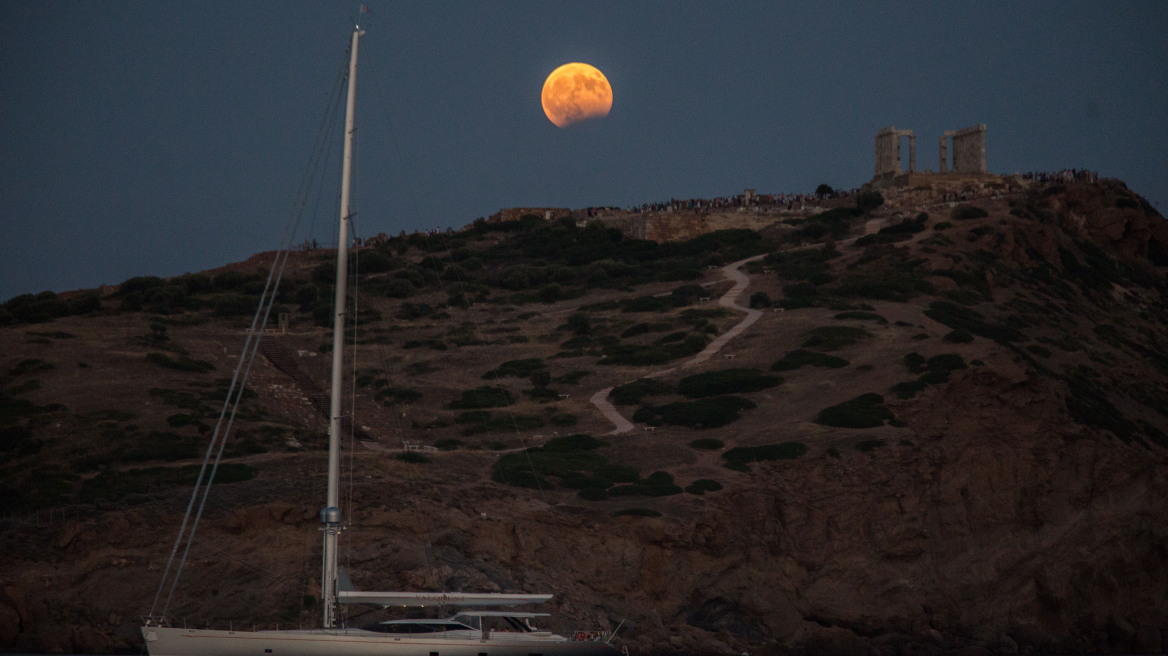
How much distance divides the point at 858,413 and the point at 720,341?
16215 mm

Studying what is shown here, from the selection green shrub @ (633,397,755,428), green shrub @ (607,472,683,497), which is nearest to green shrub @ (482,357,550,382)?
green shrub @ (633,397,755,428)

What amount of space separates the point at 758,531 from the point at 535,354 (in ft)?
89.9

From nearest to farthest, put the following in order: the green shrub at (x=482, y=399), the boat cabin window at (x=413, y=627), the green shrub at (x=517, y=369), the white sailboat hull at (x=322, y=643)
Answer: the white sailboat hull at (x=322, y=643) < the boat cabin window at (x=413, y=627) < the green shrub at (x=482, y=399) < the green shrub at (x=517, y=369)

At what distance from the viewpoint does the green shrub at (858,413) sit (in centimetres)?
4441

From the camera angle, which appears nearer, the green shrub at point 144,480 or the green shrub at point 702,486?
the green shrub at point 144,480

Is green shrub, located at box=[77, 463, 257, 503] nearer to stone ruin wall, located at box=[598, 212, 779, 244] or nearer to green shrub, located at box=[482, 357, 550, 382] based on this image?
green shrub, located at box=[482, 357, 550, 382]

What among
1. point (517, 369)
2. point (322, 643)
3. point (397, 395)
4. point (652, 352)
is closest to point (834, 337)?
point (652, 352)

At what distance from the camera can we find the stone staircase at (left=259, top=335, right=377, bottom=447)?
48.0 m

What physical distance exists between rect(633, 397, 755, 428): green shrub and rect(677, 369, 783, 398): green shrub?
115cm

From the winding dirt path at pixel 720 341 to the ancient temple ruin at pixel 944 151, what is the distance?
59.9 ft

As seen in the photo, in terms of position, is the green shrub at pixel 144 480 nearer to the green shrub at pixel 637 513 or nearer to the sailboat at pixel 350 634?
the sailboat at pixel 350 634

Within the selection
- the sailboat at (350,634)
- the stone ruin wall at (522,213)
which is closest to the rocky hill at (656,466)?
the sailboat at (350,634)

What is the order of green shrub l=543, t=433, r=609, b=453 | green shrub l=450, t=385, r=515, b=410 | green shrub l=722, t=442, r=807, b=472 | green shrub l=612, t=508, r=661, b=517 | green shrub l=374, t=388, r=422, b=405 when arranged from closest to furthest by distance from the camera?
green shrub l=612, t=508, r=661, b=517, green shrub l=722, t=442, r=807, b=472, green shrub l=543, t=433, r=609, b=453, green shrub l=450, t=385, r=515, b=410, green shrub l=374, t=388, r=422, b=405

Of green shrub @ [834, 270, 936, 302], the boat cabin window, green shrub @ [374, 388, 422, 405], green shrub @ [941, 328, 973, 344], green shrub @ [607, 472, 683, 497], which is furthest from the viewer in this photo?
green shrub @ [834, 270, 936, 302]
